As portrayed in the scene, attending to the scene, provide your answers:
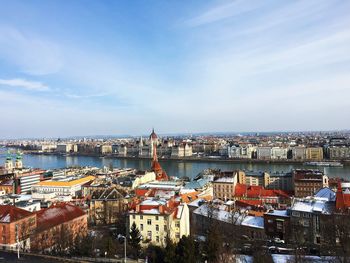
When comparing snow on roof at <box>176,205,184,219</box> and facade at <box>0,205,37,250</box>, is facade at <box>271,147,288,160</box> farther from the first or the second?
facade at <box>0,205,37,250</box>

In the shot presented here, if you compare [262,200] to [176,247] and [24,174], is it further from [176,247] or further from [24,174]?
[24,174]

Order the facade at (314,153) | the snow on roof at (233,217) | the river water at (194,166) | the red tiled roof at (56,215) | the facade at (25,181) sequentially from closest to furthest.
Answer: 1. the red tiled roof at (56,215)
2. the snow on roof at (233,217)
3. the facade at (25,181)
4. the river water at (194,166)
5. the facade at (314,153)

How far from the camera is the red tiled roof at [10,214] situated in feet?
25.8

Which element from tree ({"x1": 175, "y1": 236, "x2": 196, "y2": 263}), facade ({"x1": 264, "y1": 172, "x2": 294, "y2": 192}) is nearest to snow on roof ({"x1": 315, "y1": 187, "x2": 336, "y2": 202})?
tree ({"x1": 175, "y1": 236, "x2": 196, "y2": 263})

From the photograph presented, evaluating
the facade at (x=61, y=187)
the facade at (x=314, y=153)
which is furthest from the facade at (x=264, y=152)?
the facade at (x=61, y=187)

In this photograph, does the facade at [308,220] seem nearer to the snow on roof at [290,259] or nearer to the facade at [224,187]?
the snow on roof at [290,259]

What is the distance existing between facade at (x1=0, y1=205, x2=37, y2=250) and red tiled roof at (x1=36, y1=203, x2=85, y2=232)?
0.26 meters

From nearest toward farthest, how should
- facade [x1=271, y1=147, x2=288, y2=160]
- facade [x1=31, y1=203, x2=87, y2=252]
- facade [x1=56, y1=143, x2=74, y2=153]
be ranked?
1. facade [x1=31, y1=203, x2=87, y2=252]
2. facade [x1=271, y1=147, x2=288, y2=160]
3. facade [x1=56, y1=143, x2=74, y2=153]

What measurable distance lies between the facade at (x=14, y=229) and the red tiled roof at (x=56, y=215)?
0.26 m

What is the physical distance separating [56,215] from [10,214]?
1.13 meters

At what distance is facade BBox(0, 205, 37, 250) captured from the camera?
7.64 metres

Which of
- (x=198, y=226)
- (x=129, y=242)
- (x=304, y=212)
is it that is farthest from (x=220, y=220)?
(x=129, y=242)

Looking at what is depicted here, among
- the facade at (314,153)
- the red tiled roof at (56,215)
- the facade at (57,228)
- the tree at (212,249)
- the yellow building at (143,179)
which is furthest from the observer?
the facade at (314,153)

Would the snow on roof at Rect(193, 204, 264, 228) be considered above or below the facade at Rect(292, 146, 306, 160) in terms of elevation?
below
